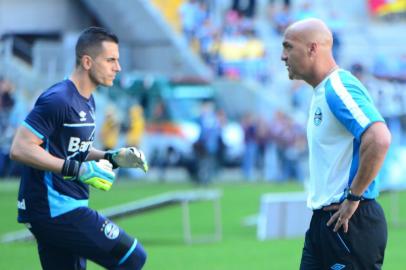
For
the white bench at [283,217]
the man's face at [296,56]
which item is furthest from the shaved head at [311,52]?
the white bench at [283,217]

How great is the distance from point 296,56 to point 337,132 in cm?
56

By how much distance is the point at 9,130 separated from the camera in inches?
1071

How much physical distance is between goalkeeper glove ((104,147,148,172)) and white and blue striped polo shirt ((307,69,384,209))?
1318 millimetres

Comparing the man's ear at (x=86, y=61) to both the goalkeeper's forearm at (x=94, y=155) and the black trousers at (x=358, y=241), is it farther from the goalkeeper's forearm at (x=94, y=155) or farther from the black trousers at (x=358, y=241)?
the black trousers at (x=358, y=241)

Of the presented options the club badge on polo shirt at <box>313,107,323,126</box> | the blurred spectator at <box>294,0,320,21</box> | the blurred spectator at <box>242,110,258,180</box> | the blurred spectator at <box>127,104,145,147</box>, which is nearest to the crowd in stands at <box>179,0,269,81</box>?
the blurred spectator at <box>294,0,320,21</box>

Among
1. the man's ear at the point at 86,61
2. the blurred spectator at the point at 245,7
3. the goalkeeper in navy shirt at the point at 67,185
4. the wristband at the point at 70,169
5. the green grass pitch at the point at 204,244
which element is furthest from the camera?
the blurred spectator at the point at 245,7

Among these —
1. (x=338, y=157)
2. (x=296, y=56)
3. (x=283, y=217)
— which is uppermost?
(x=296, y=56)

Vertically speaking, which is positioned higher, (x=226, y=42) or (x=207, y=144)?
(x=226, y=42)

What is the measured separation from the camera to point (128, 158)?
776cm

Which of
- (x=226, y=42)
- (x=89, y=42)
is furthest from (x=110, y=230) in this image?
(x=226, y=42)

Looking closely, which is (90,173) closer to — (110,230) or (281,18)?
(110,230)

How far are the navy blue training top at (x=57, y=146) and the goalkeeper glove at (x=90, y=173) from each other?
30 centimetres

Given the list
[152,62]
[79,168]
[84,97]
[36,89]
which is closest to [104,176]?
[79,168]

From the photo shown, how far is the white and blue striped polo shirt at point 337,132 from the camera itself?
260 inches
